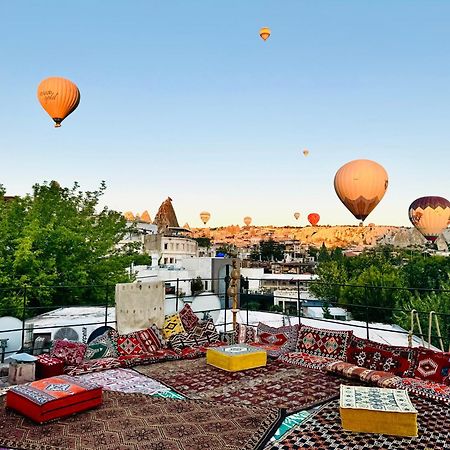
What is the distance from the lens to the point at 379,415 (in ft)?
10.1

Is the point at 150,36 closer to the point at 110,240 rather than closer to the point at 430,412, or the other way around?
the point at 110,240

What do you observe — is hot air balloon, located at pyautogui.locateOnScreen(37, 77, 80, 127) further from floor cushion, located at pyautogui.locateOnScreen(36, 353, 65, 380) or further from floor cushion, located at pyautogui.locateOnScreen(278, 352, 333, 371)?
floor cushion, located at pyautogui.locateOnScreen(278, 352, 333, 371)

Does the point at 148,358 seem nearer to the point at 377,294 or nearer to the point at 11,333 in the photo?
the point at 11,333

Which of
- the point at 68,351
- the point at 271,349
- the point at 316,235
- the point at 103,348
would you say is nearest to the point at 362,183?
the point at 271,349

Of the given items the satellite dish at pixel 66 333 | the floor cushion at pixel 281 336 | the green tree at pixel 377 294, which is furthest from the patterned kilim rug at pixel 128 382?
the green tree at pixel 377 294

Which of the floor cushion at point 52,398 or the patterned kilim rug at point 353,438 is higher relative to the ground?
the floor cushion at point 52,398

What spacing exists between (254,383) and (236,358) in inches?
18.9

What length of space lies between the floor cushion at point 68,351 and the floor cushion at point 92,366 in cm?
8

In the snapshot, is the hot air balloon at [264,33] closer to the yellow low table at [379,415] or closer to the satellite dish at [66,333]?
the satellite dish at [66,333]

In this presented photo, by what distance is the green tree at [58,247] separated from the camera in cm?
1095

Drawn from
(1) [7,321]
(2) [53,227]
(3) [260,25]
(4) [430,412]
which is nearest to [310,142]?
(3) [260,25]

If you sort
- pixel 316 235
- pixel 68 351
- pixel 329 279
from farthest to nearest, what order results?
pixel 316 235 → pixel 329 279 → pixel 68 351

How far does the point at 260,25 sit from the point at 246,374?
8.99 metres

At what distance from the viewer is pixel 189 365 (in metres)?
5.05
